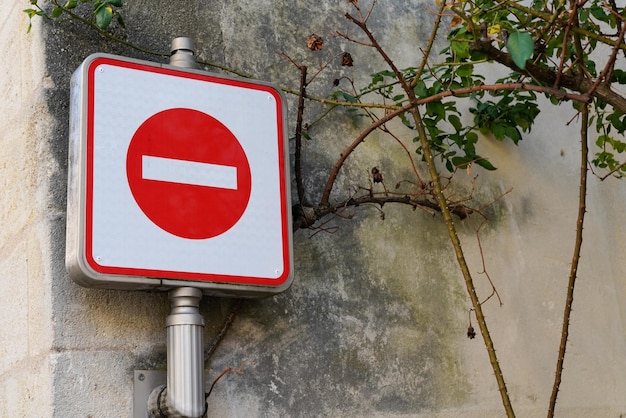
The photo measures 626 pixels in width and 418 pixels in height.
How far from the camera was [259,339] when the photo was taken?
2.45 m

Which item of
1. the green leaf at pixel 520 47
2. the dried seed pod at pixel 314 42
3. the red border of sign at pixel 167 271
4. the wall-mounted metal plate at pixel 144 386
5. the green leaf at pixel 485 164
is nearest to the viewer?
the green leaf at pixel 520 47

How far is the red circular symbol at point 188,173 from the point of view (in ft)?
7.23

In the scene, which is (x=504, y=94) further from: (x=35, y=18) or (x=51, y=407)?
(x=51, y=407)

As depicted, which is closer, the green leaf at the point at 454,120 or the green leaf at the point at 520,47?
the green leaf at the point at 520,47

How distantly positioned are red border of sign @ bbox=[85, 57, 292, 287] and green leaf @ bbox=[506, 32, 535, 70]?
0.70 metres

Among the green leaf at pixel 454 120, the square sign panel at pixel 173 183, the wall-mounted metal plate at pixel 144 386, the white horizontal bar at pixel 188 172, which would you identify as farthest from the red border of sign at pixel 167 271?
the green leaf at pixel 454 120

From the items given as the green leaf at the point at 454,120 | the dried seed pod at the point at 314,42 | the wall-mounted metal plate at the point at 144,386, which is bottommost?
the wall-mounted metal plate at the point at 144,386

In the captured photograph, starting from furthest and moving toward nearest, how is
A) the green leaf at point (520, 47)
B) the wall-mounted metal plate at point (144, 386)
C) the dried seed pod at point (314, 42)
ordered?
the dried seed pod at point (314, 42) < the wall-mounted metal plate at point (144, 386) < the green leaf at point (520, 47)

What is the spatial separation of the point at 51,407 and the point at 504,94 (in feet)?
5.26

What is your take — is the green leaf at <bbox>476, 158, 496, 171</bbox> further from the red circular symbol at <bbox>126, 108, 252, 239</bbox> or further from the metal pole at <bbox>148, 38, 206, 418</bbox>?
the metal pole at <bbox>148, 38, 206, 418</bbox>

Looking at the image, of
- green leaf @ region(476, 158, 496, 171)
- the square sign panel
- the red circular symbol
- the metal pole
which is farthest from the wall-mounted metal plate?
green leaf @ region(476, 158, 496, 171)

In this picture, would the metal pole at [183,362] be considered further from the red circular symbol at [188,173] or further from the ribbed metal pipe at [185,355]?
the red circular symbol at [188,173]

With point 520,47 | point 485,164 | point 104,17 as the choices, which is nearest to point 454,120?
point 485,164

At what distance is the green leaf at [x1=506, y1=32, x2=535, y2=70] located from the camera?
1.93m
